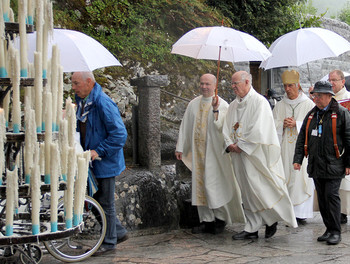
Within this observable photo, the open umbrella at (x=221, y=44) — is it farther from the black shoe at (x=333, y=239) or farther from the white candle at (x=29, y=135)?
the white candle at (x=29, y=135)

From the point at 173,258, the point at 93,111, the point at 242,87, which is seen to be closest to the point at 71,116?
the point at 93,111

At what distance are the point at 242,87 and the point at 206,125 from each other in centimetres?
72

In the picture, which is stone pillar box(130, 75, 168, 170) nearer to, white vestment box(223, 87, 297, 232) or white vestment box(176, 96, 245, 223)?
white vestment box(176, 96, 245, 223)

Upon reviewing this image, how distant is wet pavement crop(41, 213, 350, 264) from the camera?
6.47 metres

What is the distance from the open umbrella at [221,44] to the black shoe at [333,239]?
2270 millimetres

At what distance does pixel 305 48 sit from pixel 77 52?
3.73 meters

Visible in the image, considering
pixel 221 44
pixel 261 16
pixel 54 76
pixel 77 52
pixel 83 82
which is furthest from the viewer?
pixel 261 16

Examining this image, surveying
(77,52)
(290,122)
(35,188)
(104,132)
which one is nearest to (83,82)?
(77,52)

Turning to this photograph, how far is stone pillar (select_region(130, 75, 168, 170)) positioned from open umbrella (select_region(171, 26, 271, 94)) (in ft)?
1.73

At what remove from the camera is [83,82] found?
21.8ft

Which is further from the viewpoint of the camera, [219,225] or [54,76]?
[219,225]

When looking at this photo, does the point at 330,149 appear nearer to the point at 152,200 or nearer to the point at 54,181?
the point at 152,200

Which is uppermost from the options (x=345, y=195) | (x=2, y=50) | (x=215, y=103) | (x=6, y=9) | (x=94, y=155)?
(x=6, y=9)

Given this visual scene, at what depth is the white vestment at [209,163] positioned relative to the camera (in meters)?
7.87
